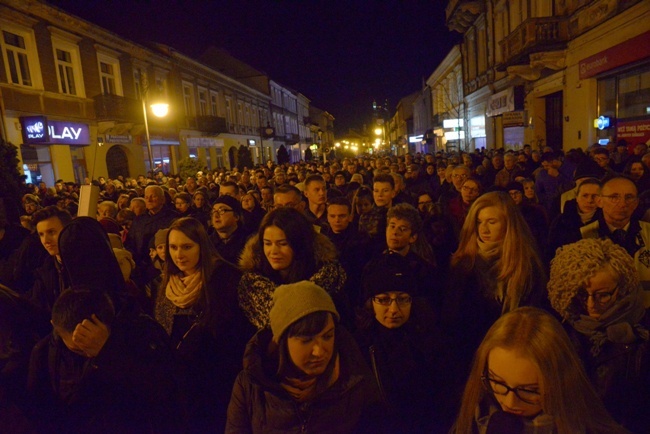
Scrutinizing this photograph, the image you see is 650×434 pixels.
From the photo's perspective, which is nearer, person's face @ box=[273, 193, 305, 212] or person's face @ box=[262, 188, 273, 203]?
person's face @ box=[273, 193, 305, 212]

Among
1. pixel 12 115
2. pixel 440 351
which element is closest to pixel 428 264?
pixel 440 351

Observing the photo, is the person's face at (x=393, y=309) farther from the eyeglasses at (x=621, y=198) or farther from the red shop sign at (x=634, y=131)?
the red shop sign at (x=634, y=131)

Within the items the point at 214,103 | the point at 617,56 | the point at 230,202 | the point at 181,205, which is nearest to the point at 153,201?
the point at 181,205

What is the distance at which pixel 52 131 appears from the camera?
17219 mm

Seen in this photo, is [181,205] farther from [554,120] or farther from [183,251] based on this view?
[554,120]

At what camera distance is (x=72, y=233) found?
270cm

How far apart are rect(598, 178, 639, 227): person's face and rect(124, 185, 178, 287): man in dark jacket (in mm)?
5098

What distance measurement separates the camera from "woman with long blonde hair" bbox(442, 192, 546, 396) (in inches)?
111

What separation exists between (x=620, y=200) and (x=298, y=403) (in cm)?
284

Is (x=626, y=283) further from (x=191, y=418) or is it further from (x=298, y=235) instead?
(x=191, y=418)

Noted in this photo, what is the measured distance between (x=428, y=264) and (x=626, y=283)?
1.51m

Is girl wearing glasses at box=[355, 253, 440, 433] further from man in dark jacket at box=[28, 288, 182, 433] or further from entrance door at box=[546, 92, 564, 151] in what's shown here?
entrance door at box=[546, 92, 564, 151]

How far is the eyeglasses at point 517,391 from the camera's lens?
1.58 m

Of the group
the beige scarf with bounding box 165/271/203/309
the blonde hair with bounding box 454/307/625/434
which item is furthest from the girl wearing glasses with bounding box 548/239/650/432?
the beige scarf with bounding box 165/271/203/309
